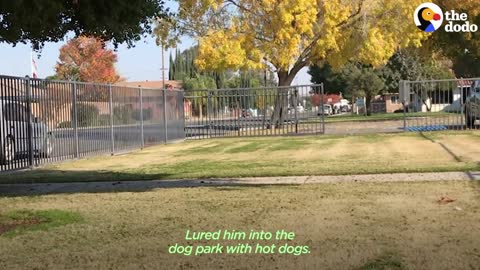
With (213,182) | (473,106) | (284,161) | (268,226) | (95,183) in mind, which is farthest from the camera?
(473,106)

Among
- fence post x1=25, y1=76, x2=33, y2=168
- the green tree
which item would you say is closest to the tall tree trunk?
fence post x1=25, y1=76, x2=33, y2=168

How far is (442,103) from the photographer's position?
2695cm

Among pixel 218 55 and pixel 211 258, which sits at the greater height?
pixel 218 55

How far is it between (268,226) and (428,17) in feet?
85.7

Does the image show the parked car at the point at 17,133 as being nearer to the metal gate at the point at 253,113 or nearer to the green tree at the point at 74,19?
the green tree at the point at 74,19

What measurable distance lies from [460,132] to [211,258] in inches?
730

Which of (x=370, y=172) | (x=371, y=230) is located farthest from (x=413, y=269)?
(x=370, y=172)

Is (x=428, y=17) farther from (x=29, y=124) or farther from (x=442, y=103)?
(x=29, y=124)

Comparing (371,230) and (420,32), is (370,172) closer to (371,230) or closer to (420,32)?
(371,230)

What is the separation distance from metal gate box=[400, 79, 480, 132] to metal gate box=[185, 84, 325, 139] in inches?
166

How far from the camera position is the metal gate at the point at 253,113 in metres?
26.9

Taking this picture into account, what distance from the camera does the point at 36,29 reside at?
27.1 ft

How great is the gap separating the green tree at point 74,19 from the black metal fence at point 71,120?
5.40 m

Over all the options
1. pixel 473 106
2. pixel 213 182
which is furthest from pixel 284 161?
pixel 473 106
